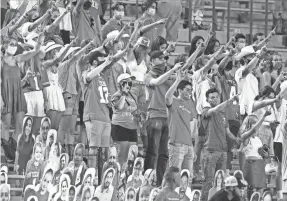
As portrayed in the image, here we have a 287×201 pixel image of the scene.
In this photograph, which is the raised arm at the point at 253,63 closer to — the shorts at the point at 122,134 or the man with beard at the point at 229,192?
the man with beard at the point at 229,192

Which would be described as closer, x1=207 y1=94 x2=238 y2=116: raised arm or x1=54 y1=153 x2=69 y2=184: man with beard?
x1=54 y1=153 x2=69 y2=184: man with beard

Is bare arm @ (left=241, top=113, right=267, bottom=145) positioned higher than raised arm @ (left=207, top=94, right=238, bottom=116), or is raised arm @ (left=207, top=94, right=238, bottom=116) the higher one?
raised arm @ (left=207, top=94, right=238, bottom=116)

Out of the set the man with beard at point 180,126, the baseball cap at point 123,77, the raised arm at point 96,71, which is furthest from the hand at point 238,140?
the raised arm at point 96,71

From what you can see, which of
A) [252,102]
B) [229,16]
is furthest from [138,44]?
[229,16]

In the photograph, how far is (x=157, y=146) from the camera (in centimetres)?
1877

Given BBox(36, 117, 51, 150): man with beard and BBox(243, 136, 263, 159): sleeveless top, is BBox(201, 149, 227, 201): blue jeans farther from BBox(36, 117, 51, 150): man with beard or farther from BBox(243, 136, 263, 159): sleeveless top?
BBox(36, 117, 51, 150): man with beard

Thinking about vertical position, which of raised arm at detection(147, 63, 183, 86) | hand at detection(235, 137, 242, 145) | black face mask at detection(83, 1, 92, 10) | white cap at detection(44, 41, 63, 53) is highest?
black face mask at detection(83, 1, 92, 10)

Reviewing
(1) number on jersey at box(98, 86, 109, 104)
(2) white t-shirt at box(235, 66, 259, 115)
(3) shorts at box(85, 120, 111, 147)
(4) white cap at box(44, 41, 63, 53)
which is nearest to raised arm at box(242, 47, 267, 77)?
(2) white t-shirt at box(235, 66, 259, 115)

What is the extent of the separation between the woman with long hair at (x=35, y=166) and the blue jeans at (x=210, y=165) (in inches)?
86.9

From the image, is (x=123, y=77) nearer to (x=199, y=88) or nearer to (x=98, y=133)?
(x=98, y=133)

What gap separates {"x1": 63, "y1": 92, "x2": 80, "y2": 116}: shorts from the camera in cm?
1942

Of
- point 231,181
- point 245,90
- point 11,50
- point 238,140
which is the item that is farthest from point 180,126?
point 245,90

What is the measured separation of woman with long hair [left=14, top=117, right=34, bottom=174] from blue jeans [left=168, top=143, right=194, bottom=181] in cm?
169

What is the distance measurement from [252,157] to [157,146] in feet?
5.10
